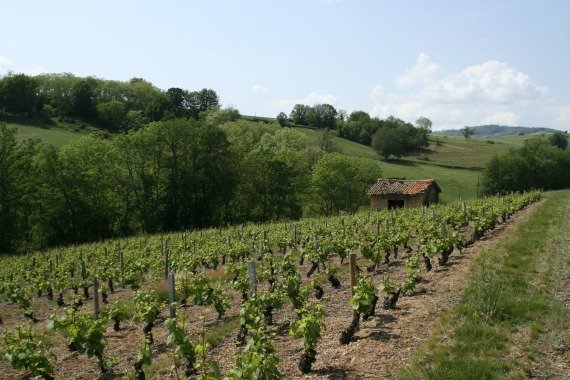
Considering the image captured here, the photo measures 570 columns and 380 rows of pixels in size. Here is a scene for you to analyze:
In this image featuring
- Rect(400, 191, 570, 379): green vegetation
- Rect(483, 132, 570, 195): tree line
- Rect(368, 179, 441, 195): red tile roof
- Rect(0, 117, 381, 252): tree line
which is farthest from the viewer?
Rect(483, 132, 570, 195): tree line

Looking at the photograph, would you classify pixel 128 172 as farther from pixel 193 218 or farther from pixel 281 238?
pixel 281 238

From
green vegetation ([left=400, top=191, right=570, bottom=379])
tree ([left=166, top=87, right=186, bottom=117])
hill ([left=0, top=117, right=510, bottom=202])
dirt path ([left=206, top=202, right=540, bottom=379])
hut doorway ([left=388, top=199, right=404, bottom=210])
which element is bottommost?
hut doorway ([left=388, top=199, right=404, bottom=210])

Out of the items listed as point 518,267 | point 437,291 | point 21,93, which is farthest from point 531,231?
point 21,93

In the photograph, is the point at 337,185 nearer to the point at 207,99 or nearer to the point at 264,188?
the point at 264,188

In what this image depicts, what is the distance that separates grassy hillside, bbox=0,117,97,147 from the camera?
7288cm

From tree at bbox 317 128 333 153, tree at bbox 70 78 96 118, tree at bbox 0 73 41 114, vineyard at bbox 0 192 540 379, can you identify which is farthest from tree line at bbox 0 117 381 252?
tree at bbox 70 78 96 118

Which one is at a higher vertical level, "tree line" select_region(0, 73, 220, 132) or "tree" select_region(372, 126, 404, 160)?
"tree line" select_region(0, 73, 220, 132)

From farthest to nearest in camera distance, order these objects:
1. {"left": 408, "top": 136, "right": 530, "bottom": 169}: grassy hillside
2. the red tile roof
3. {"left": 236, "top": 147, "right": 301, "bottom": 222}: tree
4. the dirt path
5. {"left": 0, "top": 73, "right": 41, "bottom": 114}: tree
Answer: {"left": 408, "top": 136, "right": 530, "bottom": 169}: grassy hillside < {"left": 0, "top": 73, "right": 41, "bottom": 114}: tree < {"left": 236, "top": 147, "right": 301, "bottom": 222}: tree < the red tile roof < the dirt path

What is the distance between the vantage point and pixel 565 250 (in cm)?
1659

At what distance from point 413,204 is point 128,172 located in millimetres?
29049

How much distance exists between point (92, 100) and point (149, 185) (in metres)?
44.5

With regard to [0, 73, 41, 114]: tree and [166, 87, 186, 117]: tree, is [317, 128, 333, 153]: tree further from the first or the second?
[0, 73, 41, 114]: tree

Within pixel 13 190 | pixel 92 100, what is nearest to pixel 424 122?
pixel 92 100

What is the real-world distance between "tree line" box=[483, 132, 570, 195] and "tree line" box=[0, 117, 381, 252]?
78.8 ft
